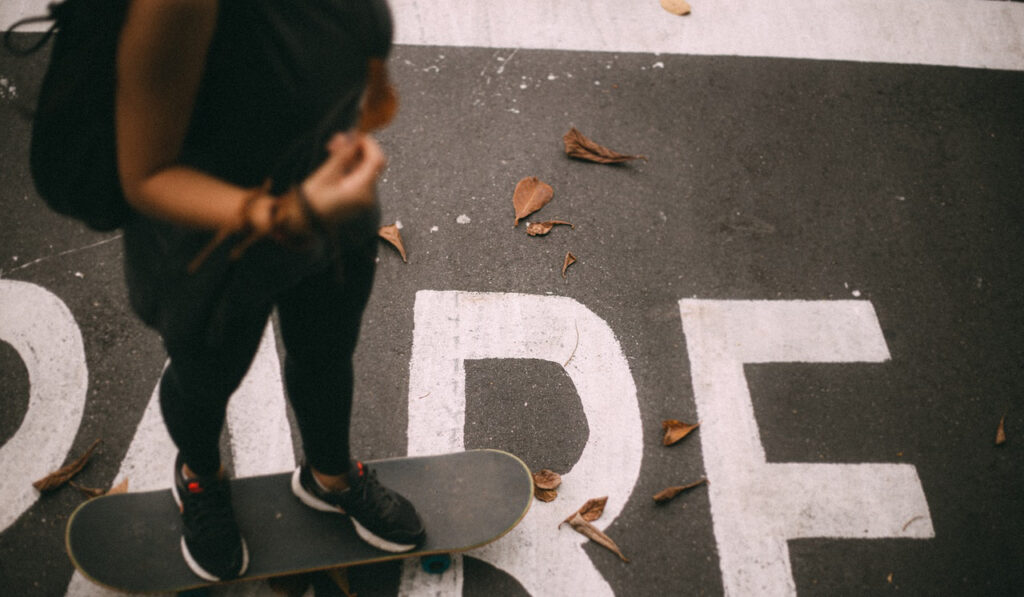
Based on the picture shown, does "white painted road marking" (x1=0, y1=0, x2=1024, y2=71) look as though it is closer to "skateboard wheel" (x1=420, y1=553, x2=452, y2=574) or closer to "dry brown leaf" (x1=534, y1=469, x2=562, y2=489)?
"dry brown leaf" (x1=534, y1=469, x2=562, y2=489)

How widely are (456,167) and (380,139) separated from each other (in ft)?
1.28

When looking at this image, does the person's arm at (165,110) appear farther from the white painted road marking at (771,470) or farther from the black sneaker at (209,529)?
the white painted road marking at (771,470)

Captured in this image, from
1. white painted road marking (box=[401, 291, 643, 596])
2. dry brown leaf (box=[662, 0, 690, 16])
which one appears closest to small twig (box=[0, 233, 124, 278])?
white painted road marking (box=[401, 291, 643, 596])

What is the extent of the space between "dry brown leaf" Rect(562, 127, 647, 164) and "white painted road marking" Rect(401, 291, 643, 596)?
0.77 m

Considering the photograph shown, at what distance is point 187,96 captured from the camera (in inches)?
32.9

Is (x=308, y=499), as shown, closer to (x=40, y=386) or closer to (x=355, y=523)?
(x=355, y=523)

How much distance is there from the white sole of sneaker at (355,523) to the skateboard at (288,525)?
0.07ft

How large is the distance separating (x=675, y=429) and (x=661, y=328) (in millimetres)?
417

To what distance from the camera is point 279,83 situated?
2.95ft

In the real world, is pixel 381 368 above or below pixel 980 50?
below

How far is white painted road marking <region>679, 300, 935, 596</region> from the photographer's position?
208 centimetres

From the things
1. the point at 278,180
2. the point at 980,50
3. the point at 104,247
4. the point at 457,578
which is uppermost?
the point at 278,180

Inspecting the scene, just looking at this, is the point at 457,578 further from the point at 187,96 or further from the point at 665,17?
the point at 665,17

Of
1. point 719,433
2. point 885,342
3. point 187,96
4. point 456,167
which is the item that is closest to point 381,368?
point 456,167
